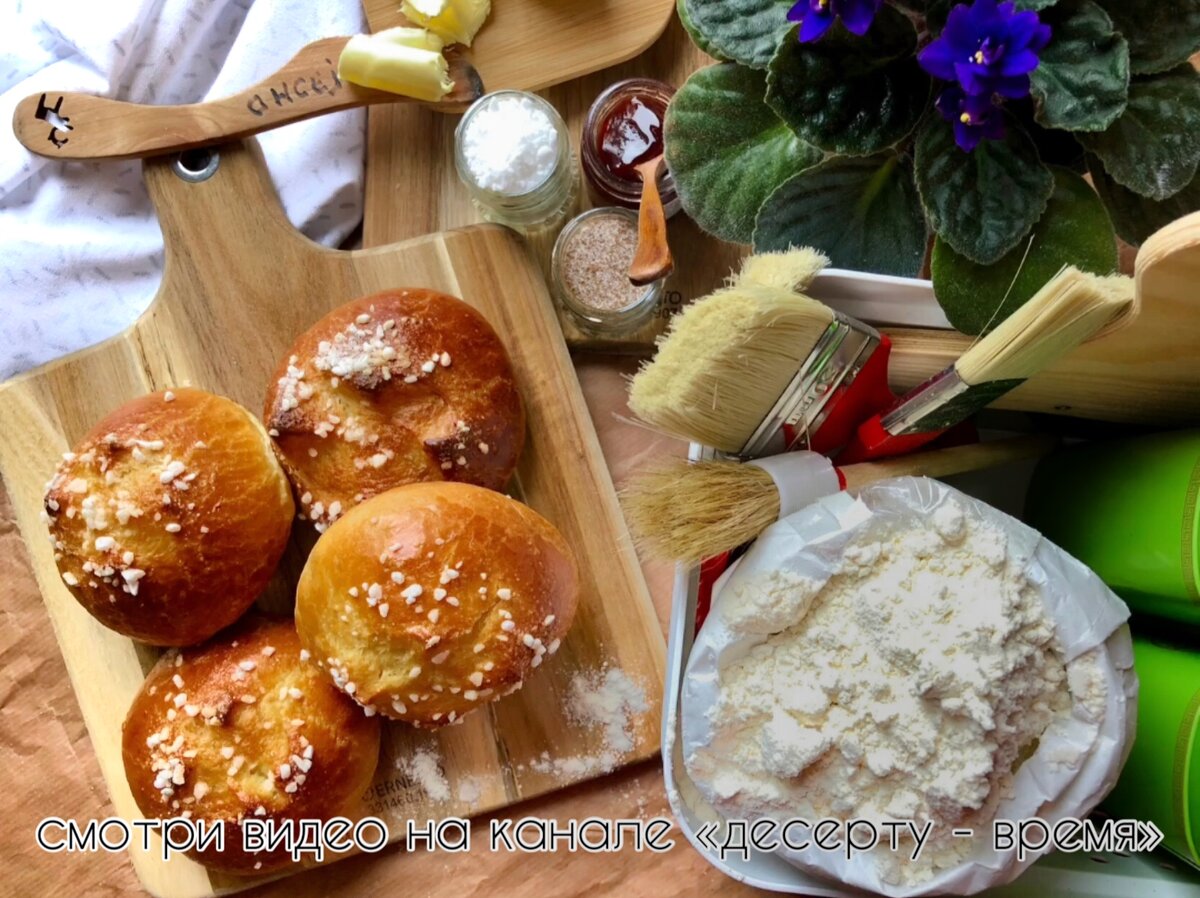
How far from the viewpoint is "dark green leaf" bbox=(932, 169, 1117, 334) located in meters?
0.68

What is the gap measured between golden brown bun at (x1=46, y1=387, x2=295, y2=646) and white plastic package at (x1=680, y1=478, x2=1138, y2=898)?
42cm

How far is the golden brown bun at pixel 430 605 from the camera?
0.81 meters

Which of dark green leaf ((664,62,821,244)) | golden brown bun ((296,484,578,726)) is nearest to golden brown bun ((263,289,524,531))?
golden brown bun ((296,484,578,726))

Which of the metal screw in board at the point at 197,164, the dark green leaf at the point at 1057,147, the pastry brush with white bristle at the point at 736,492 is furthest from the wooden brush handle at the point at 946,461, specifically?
the metal screw in board at the point at 197,164

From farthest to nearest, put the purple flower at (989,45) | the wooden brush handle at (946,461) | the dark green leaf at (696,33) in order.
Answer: the wooden brush handle at (946,461) → the dark green leaf at (696,33) → the purple flower at (989,45)

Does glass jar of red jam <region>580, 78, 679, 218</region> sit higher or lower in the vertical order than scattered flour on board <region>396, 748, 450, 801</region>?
higher

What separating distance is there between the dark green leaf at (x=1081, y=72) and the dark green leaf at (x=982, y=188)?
4 centimetres

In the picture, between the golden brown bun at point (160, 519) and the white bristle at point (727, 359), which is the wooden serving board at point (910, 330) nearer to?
the white bristle at point (727, 359)

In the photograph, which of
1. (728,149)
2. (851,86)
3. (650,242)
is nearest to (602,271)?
(650,242)

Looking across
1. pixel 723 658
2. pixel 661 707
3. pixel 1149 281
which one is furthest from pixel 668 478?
pixel 1149 281

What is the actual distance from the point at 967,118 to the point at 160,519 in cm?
70

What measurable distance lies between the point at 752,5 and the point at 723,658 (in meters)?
0.47

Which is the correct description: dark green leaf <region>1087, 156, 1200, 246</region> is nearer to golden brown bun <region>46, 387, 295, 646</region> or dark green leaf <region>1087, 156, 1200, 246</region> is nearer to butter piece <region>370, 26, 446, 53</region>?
butter piece <region>370, 26, 446, 53</region>

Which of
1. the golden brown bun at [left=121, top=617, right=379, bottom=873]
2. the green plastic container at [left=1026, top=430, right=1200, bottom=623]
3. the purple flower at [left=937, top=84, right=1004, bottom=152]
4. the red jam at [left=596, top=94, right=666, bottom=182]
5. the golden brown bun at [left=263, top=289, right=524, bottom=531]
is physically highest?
the purple flower at [left=937, top=84, right=1004, bottom=152]
